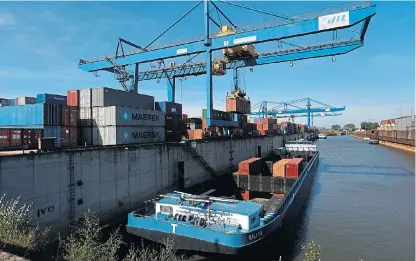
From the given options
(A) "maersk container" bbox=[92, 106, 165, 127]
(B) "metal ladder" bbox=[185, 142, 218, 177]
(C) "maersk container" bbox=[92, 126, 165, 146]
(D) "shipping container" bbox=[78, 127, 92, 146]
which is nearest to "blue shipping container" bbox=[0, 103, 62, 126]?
(D) "shipping container" bbox=[78, 127, 92, 146]

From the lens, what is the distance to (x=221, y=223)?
1612cm

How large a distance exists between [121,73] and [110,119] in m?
19.5

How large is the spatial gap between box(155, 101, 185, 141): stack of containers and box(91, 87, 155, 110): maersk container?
135 inches

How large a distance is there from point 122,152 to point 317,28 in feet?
74.4

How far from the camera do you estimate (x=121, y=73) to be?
4188cm

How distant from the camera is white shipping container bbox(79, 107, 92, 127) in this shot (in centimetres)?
2527

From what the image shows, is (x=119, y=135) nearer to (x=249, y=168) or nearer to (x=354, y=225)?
(x=249, y=168)

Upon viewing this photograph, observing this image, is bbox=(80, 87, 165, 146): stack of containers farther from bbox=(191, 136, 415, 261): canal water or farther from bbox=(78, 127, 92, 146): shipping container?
Answer: bbox=(191, 136, 415, 261): canal water

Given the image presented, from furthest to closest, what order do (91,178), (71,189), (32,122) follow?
(32,122) < (91,178) < (71,189)

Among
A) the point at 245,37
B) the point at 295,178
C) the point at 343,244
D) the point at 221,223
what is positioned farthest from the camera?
the point at 245,37

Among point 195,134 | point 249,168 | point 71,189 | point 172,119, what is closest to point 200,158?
point 195,134

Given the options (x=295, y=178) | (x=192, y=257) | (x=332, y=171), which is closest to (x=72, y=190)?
(x=192, y=257)

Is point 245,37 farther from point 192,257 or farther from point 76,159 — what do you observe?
point 192,257

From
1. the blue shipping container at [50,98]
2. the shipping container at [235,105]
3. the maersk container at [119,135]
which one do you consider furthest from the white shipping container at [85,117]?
the shipping container at [235,105]
